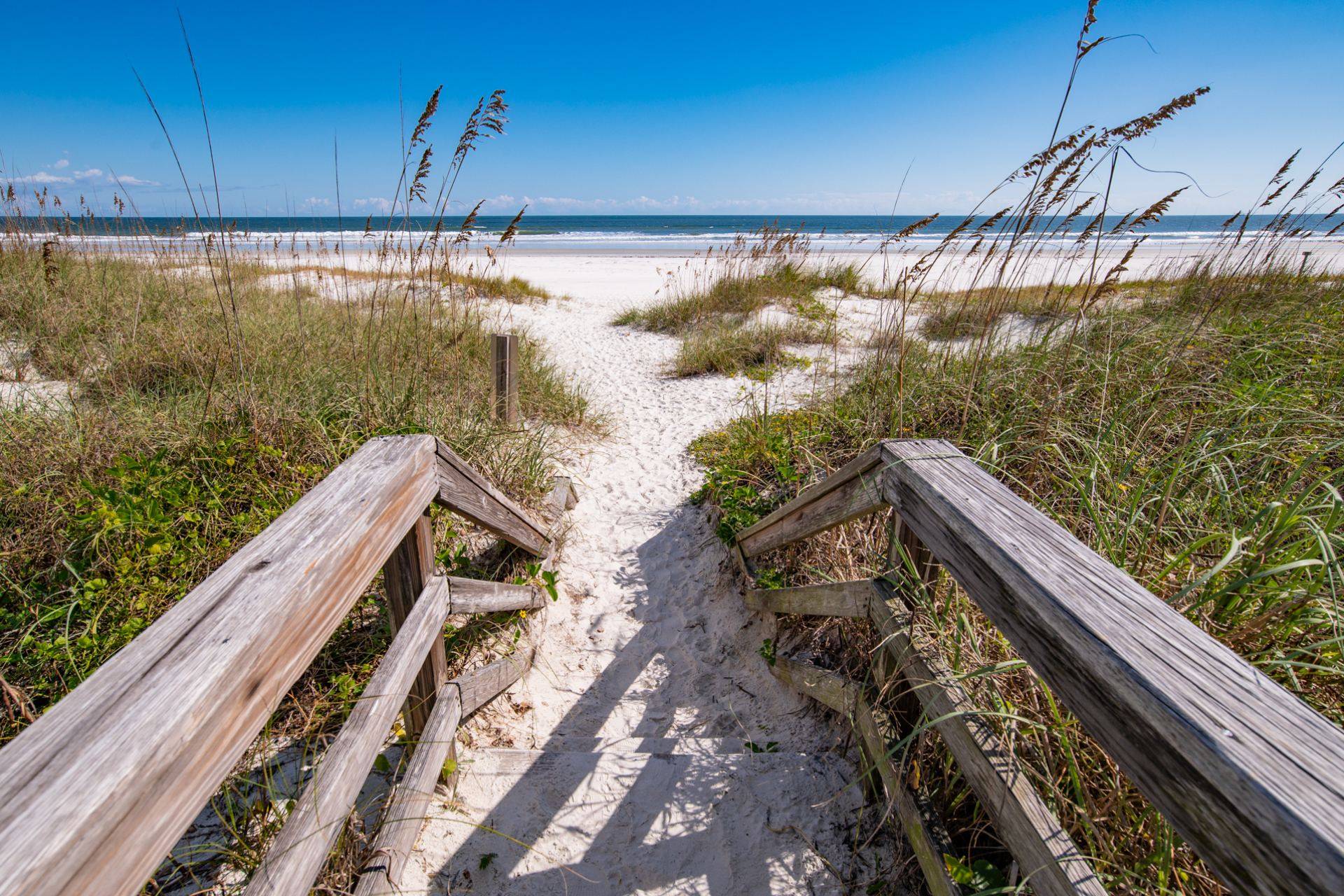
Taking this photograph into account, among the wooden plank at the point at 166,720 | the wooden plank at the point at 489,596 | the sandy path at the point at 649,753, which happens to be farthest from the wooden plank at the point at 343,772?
the sandy path at the point at 649,753

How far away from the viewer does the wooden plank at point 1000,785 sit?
1123 mm

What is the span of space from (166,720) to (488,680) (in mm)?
2018

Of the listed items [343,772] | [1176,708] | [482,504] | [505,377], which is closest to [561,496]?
[505,377]

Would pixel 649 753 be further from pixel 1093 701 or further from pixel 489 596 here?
pixel 1093 701

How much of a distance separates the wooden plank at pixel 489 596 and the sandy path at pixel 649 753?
289 millimetres

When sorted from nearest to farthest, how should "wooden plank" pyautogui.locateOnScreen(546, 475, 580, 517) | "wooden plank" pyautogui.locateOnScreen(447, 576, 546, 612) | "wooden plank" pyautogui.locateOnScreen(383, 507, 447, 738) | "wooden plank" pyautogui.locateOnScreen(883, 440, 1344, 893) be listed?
"wooden plank" pyautogui.locateOnScreen(883, 440, 1344, 893) < "wooden plank" pyautogui.locateOnScreen(383, 507, 447, 738) < "wooden plank" pyautogui.locateOnScreen(447, 576, 546, 612) < "wooden plank" pyautogui.locateOnScreen(546, 475, 580, 517)

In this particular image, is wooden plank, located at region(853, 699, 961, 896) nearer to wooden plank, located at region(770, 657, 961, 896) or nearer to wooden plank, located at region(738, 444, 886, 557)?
wooden plank, located at region(770, 657, 961, 896)

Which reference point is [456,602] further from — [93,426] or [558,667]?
[93,426]

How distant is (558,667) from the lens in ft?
10.4

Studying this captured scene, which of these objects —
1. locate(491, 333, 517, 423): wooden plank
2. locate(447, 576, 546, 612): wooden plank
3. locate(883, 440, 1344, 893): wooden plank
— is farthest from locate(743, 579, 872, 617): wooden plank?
locate(491, 333, 517, 423): wooden plank

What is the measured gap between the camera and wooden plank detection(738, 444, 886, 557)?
182 cm

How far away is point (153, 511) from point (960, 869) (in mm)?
2905

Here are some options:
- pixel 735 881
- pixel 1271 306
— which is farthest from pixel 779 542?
pixel 1271 306

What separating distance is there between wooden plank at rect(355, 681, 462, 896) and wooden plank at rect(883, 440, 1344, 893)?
5.47ft
